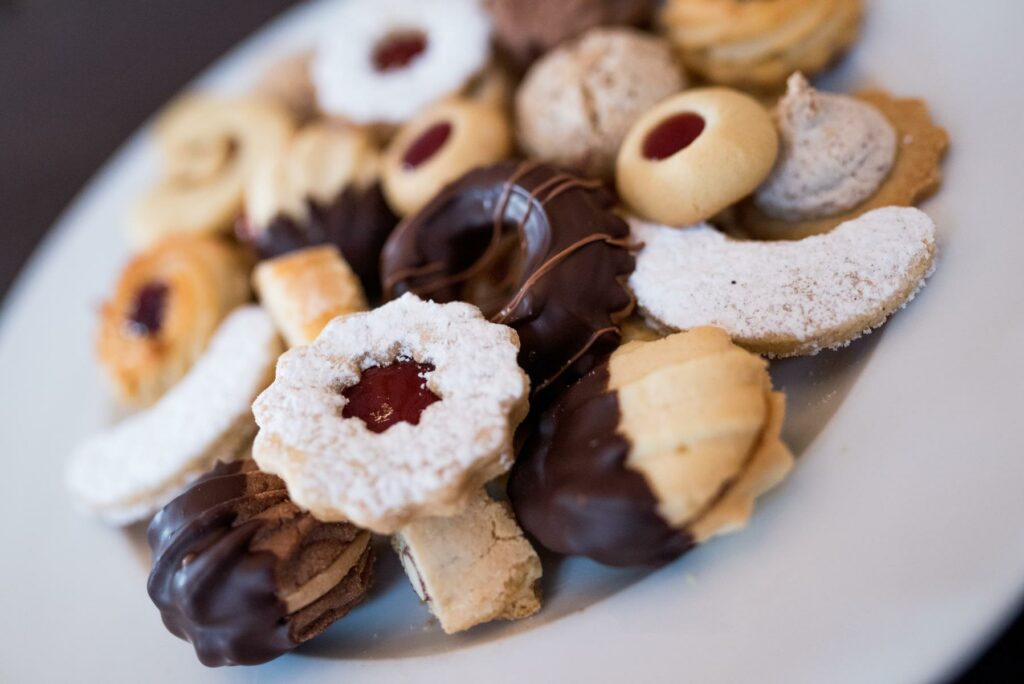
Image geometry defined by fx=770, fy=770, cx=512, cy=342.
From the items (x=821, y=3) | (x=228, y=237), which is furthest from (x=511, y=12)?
(x=228, y=237)

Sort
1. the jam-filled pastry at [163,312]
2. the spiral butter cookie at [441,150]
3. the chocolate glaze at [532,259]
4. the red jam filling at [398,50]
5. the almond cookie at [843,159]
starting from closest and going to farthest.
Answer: the chocolate glaze at [532,259]
the almond cookie at [843,159]
the spiral butter cookie at [441,150]
the jam-filled pastry at [163,312]
the red jam filling at [398,50]

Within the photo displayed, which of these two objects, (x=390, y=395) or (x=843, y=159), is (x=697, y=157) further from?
(x=390, y=395)

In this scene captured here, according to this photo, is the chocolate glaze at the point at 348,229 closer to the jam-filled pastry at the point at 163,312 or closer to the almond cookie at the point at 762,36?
the jam-filled pastry at the point at 163,312

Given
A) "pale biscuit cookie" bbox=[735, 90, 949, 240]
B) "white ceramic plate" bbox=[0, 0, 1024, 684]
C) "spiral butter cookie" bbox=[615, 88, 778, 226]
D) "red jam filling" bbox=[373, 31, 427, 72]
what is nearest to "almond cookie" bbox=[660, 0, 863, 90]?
"white ceramic plate" bbox=[0, 0, 1024, 684]

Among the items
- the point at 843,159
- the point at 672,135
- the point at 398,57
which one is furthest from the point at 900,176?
the point at 398,57

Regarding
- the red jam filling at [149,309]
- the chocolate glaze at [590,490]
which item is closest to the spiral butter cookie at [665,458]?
the chocolate glaze at [590,490]

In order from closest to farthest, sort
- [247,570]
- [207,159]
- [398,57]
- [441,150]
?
[247,570] → [441,150] → [398,57] → [207,159]
